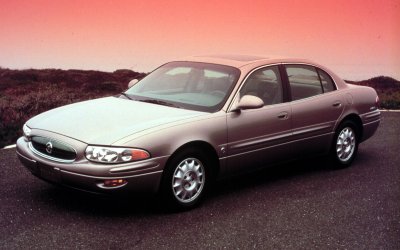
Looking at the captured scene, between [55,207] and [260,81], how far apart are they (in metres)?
2.56

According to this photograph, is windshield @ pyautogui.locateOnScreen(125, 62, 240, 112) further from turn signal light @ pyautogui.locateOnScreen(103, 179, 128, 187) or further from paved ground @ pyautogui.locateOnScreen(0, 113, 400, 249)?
turn signal light @ pyautogui.locateOnScreen(103, 179, 128, 187)

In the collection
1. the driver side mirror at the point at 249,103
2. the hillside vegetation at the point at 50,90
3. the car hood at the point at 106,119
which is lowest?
the hillside vegetation at the point at 50,90

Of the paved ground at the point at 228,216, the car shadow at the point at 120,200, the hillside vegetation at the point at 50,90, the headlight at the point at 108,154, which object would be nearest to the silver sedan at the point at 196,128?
the headlight at the point at 108,154

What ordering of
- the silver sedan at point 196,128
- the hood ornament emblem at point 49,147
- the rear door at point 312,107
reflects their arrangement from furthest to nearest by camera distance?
the rear door at point 312,107
the hood ornament emblem at point 49,147
the silver sedan at point 196,128

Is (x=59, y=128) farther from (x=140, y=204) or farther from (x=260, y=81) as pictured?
(x=260, y=81)

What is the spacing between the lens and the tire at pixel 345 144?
7.68 meters

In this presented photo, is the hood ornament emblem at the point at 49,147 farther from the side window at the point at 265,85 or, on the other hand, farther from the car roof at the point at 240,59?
the car roof at the point at 240,59

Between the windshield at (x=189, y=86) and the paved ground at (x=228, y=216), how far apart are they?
39.6 inches

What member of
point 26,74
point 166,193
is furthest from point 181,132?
point 26,74

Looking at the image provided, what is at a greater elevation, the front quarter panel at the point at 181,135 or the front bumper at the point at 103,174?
the front quarter panel at the point at 181,135

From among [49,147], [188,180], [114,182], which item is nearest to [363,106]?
[188,180]

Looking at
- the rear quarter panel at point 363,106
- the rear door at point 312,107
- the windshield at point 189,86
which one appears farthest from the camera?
the rear quarter panel at point 363,106

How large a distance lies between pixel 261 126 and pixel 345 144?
1803 millimetres

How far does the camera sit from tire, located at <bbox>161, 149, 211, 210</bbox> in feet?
18.4
